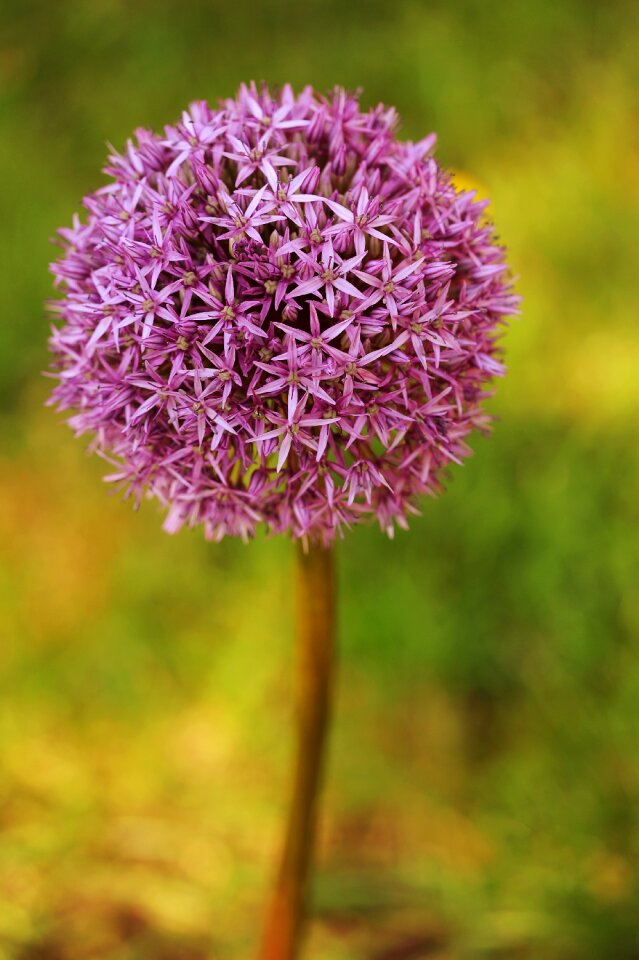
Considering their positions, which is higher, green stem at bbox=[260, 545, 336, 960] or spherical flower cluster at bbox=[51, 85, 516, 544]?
spherical flower cluster at bbox=[51, 85, 516, 544]

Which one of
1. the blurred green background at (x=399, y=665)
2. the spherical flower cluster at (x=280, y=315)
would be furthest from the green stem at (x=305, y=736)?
the blurred green background at (x=399, y=665)

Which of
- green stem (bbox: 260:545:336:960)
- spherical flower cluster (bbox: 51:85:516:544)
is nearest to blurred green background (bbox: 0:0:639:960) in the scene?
green stem (bbox: 260:545:336:960)

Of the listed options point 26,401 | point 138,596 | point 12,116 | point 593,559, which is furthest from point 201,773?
→ point 12,116

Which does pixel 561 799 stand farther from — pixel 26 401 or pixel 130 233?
pixel 26 401

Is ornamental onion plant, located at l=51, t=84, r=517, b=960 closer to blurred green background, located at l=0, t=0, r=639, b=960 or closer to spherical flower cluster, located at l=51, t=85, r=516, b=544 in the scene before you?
spherical flower cluster, located at l=51, t=85, r=516, b=544

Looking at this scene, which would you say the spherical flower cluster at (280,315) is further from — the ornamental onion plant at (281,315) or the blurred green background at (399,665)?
the blurred green background at (399,665)

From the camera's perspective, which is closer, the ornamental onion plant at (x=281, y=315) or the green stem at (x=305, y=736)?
the ornamental onion plant at (x=281, y=315)
